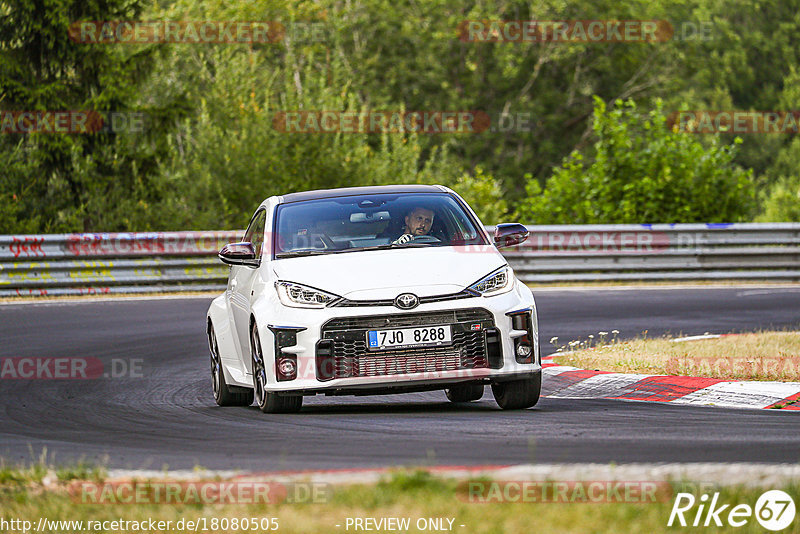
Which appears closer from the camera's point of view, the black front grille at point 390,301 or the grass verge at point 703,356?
the black front grille at point 390,301

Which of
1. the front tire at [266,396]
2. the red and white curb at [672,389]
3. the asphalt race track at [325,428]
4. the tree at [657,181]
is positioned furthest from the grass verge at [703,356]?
the tree at [657,181]

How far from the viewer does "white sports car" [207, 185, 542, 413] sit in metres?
8.53

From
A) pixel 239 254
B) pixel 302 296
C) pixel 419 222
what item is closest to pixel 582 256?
pixel 419 222

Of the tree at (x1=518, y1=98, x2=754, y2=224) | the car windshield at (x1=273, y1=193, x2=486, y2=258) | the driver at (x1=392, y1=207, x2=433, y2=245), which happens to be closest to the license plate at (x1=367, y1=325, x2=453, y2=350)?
the car windshield at (x1=273, y1=193, x2=486, y2=258)

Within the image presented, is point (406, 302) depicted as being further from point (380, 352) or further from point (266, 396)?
point (266, 396)

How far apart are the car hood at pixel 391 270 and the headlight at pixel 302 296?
0.13 feet

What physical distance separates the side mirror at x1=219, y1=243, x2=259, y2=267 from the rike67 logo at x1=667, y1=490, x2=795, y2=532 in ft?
17.2

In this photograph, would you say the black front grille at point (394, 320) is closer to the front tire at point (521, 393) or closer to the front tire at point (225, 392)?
the front tire at point (521, 393)

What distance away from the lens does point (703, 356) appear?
38.6 ft

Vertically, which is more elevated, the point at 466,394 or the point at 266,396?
the point at 266,396

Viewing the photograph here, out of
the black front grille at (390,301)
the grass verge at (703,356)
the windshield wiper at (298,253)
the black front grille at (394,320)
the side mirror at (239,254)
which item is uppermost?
the windshield wiper at (298,253)

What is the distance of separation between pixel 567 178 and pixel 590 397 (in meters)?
18.1

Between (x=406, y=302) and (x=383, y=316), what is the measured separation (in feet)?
0.56

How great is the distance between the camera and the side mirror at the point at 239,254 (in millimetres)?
9758
